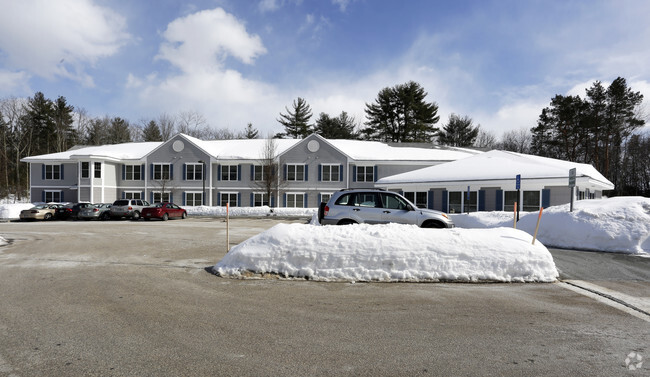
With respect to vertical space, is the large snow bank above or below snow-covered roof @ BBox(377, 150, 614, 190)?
below

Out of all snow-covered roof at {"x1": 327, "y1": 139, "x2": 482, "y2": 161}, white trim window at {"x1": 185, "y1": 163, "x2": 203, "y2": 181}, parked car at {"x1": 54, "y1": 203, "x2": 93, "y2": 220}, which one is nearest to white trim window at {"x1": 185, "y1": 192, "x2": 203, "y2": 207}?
white trim window at {"x1": 185, "y1": 163, "x2": 203, "y2": 181}

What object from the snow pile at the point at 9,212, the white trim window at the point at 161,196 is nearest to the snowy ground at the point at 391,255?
the snow pile at the point at 9,212

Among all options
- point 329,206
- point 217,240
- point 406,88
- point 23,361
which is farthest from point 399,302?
point 406,88

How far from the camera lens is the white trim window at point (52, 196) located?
39.3 meters

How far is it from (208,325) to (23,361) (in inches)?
75.7

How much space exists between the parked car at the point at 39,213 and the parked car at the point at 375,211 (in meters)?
27.1

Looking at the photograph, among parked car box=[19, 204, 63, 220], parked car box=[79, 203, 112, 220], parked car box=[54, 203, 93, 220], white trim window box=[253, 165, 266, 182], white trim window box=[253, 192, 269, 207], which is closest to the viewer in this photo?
parked car box=[19, 204, 63, 220]

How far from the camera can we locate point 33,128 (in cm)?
5994

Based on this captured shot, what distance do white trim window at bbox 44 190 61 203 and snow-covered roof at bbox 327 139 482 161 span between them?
3018cm

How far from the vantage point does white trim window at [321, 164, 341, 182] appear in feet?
123

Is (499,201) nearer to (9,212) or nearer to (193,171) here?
(193,171)

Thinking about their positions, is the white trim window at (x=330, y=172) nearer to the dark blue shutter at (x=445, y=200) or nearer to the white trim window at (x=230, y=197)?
the white trim window at (x=230, y=197)

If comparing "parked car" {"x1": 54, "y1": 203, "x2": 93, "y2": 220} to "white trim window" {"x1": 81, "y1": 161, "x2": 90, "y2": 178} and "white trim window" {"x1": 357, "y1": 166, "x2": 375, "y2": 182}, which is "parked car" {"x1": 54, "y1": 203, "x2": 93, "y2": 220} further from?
"white trim window" {"x1": 357, "y1": 166, "x2": 375, "y2": 182}

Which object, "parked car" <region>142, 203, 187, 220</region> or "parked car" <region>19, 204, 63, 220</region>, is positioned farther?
"parked car" <region>142, 203, 187, 220</region>
